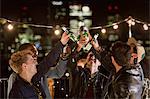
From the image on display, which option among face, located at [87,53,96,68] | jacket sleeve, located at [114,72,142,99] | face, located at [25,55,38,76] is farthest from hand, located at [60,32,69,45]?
face, located at [87,53,96,68]

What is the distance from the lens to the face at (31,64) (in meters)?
1.73

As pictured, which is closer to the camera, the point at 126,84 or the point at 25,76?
the point at 126,84

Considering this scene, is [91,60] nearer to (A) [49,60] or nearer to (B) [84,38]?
(B) [84,38]

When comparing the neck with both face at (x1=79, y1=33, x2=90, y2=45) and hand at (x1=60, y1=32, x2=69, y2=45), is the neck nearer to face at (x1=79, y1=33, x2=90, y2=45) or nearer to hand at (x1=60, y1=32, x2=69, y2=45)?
hand at (x1=60, y1=32, x2=69, y2=45)

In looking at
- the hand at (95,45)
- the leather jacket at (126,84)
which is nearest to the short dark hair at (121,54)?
the leather jacket at (126,84)

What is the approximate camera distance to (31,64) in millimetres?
1756

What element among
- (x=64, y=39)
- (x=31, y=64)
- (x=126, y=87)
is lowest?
(x=126, y=87)

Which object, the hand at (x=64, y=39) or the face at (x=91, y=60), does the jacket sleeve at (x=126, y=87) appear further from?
the face at (x=91, y=60)

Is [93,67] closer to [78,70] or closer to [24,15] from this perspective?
[78,70]

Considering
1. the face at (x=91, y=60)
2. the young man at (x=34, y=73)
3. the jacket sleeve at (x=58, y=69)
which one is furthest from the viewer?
the face at (x=91, y=60)

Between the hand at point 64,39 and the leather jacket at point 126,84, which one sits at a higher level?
the hand at point 64,39

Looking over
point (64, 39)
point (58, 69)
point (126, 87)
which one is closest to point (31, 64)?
point (64, 39)

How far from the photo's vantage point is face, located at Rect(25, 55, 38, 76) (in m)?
1.73

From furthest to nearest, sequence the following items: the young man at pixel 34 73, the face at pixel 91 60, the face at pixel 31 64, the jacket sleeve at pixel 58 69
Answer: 1. the face at pixel 91 60
2. the jacket sleeve at pixel 58 69
3. the face at pixel 31 64
4. the young man at pixel 34 73
